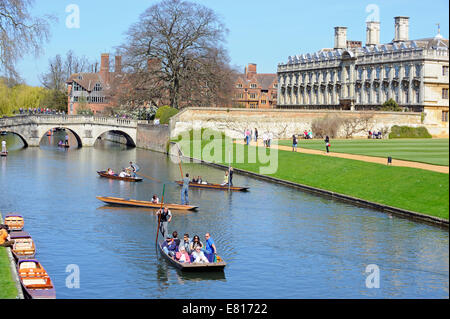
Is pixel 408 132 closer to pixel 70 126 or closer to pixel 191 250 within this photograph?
pixel 70 126

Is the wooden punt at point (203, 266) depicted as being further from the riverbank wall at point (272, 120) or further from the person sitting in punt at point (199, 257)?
the riverbank wall at point (272, 120)

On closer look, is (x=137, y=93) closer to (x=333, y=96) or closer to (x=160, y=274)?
(x=333, y=96)

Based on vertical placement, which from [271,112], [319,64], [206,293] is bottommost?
[206,293]

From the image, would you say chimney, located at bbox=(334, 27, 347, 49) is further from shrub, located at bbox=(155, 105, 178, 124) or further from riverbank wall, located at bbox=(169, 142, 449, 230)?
riverbank wall, located at bbox=(169, 142, 449, 230)

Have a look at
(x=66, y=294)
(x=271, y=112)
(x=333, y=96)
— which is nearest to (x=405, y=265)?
(x=66, y=294)

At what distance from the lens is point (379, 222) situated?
98.1 feet

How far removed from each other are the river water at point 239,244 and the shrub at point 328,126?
36.0 metres

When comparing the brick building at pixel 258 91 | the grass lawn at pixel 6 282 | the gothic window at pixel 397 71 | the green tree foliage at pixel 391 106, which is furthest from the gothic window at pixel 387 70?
the grass lawn at pixel 6 282

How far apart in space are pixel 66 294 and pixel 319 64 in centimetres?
9262

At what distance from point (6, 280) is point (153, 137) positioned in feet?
181

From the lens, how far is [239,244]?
25969 mm

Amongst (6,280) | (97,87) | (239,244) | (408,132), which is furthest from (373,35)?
(6,280)

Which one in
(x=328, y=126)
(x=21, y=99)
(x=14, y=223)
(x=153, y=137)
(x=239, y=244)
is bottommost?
(x=239, y=244)

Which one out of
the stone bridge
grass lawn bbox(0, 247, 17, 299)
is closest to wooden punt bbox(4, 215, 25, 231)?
grass lawn bbox(0, 247, 17, 299)
